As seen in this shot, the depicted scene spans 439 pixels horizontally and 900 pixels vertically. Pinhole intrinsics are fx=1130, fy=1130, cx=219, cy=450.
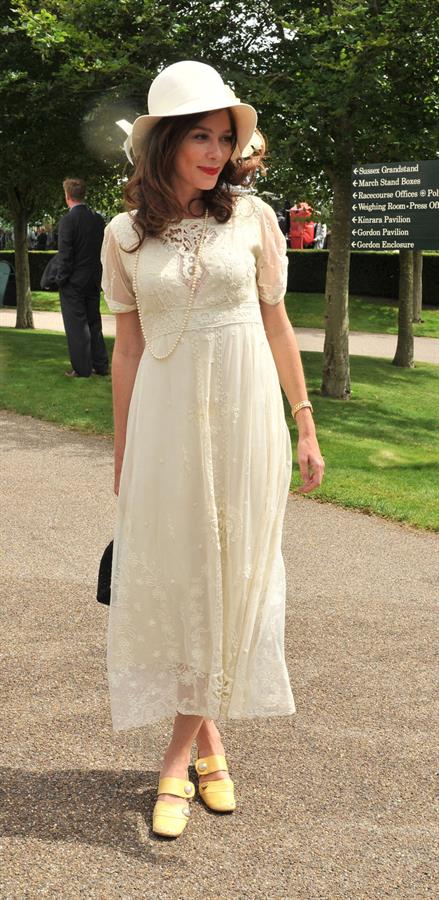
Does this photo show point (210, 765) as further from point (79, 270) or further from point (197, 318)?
point (79, 270)

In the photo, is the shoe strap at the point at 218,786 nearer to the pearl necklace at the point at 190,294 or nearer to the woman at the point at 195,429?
the woman at the point at 195,429

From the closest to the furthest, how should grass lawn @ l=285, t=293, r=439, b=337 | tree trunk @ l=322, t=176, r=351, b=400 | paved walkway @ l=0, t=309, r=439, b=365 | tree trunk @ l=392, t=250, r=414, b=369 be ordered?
1. tree trunk @ l=322, t=176, r=351, b=400
2. tree trunk @ l=392, t=250, r=414, b=369
3. paved walkway @ l=0, t=309, r=439, b=365
4. grass lawn @ l=285, t=293, r=439, b=337

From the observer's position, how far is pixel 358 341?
1972 centimetres

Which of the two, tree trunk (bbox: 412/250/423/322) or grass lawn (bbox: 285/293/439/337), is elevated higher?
tree trunk (bbox: 412/250/423/322)

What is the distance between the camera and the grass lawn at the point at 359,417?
7582 mm

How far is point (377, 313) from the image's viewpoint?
2362 centimetres

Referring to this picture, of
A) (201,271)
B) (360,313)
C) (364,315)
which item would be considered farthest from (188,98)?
(360,313)

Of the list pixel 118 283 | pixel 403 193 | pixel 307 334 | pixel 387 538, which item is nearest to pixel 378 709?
pixel 118 283

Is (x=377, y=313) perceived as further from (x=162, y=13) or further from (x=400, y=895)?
(x=400, y=895)

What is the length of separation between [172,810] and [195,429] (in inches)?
40.4

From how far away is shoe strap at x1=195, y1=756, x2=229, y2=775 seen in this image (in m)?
3.22

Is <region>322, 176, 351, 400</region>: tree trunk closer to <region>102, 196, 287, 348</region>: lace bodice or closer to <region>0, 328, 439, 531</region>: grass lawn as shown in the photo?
<region>0, 328, 439, 531</region>: grass lawn

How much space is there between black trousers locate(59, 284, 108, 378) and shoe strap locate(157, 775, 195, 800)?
870cm

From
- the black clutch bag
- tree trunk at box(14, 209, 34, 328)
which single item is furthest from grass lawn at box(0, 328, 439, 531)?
the black clutch bag
